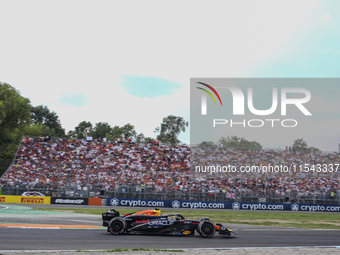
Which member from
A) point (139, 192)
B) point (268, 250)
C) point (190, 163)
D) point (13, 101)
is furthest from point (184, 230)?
point (13, 101)

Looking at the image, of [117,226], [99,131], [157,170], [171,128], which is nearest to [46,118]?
[99,131]

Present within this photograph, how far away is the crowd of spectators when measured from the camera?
3559cm

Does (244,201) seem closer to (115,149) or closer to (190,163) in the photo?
(190,163)

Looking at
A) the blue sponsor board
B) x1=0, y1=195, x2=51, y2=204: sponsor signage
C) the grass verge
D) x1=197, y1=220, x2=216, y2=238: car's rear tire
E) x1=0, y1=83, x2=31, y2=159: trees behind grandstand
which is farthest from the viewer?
x1=0, y1=83, x2=31, y2=159: trees behind grandstand

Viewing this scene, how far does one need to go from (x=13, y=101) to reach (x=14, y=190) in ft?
86.9

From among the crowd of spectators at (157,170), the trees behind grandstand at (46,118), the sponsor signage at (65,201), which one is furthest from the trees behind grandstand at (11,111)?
the trees behind grandstand at (46,118)

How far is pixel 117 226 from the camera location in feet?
44.9

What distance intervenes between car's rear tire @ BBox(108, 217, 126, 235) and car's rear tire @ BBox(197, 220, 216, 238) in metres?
2.54

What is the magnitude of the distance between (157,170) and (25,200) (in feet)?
40.8

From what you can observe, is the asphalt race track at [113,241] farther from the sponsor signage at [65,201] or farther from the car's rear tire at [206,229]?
the sponsor signage at [65,201]

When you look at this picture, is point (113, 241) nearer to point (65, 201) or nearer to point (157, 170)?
point (65, 201)

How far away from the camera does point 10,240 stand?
11258mm

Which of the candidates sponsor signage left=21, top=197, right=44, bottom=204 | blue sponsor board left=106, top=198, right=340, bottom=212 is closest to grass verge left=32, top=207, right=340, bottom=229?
sponsor signage left=21, top=197, right=44, bottom=204

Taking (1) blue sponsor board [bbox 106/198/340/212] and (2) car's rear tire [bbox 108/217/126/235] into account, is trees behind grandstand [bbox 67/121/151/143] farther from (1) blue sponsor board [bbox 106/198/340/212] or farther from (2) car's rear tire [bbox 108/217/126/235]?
(2) car's rear tire [bbox 108/217/126/235]
